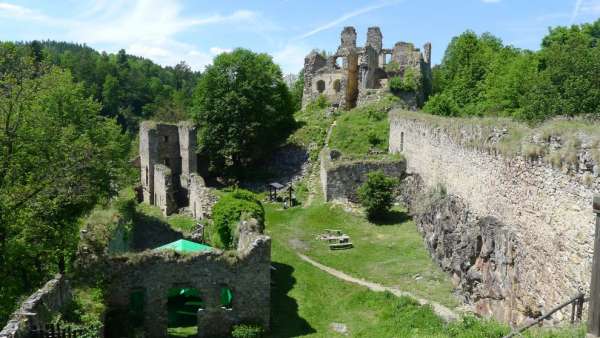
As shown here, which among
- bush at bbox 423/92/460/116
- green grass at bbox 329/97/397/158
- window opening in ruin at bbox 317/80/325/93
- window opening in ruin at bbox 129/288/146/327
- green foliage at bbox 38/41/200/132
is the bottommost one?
window opening in ruin at bbox 129/288/146/327

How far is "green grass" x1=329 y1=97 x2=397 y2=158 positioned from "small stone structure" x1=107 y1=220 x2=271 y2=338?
15754 millimetres

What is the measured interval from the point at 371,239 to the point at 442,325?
933 cm

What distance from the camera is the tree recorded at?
33.8m

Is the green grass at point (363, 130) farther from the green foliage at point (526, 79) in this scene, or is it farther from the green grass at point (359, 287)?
the green grass at point (359, 287)

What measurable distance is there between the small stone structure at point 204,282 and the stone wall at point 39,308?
6.97ft

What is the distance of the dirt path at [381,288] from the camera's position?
15.5 meters

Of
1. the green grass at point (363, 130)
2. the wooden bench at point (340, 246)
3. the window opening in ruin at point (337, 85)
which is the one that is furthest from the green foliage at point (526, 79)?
the wooden bench at point (340, 246)

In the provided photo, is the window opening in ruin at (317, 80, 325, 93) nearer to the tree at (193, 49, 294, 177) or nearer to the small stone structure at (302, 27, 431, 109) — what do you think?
the small stone structure at (302, 27, 431, 109)

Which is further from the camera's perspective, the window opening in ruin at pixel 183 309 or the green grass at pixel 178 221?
the green grass at pixel 178 221

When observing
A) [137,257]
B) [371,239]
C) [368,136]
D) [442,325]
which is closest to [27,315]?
[137,257]

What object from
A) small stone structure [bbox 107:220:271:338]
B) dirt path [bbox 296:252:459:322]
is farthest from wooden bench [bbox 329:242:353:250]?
small stone structure [bbox 107:220:271:338]

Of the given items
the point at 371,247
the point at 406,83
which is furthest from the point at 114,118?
the point at 406,83

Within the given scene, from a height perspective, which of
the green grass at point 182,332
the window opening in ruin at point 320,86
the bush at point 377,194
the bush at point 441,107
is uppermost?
the window opening in ruin at point 320,86

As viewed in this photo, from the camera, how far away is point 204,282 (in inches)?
579
